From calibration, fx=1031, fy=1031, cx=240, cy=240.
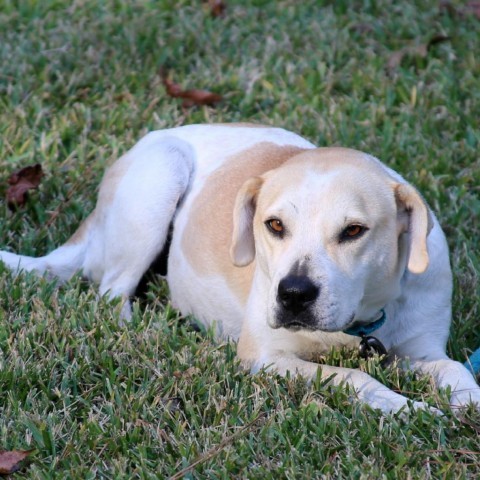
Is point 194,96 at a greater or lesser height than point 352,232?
lesser

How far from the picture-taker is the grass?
364 cm

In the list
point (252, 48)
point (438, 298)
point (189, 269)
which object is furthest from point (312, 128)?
point (438, 298)

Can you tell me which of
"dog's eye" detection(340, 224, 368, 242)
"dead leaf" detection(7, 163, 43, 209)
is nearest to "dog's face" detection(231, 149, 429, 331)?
"dog's eye" detection(340, 224, 368, 242)

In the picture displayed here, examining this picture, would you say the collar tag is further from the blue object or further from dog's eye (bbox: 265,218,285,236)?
dog's eye (bbox: 265,218,285,236)

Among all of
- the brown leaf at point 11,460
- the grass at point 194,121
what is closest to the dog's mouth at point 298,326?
the grass at point 194,121

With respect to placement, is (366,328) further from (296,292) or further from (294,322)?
(296,292)

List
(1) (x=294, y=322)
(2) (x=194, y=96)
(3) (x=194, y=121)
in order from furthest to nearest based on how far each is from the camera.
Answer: (2) (x=194, y=96) < (3) (x=194, y=121) < (1) (x=294, y=322)

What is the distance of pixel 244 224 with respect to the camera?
4367mm

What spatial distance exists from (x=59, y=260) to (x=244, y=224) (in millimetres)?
1293

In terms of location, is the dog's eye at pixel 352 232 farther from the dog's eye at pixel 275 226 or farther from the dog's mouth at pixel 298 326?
the dog's mouth at pixel 298 326

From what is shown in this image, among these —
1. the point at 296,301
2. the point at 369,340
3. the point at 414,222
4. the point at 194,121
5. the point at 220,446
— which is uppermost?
the point at 414,222

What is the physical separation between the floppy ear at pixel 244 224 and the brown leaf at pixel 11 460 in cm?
124

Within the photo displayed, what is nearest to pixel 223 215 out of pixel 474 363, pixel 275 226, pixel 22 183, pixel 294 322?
pixel 275 226

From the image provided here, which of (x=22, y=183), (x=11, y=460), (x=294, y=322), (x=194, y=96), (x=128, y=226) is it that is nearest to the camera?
(x=11, y=460)
